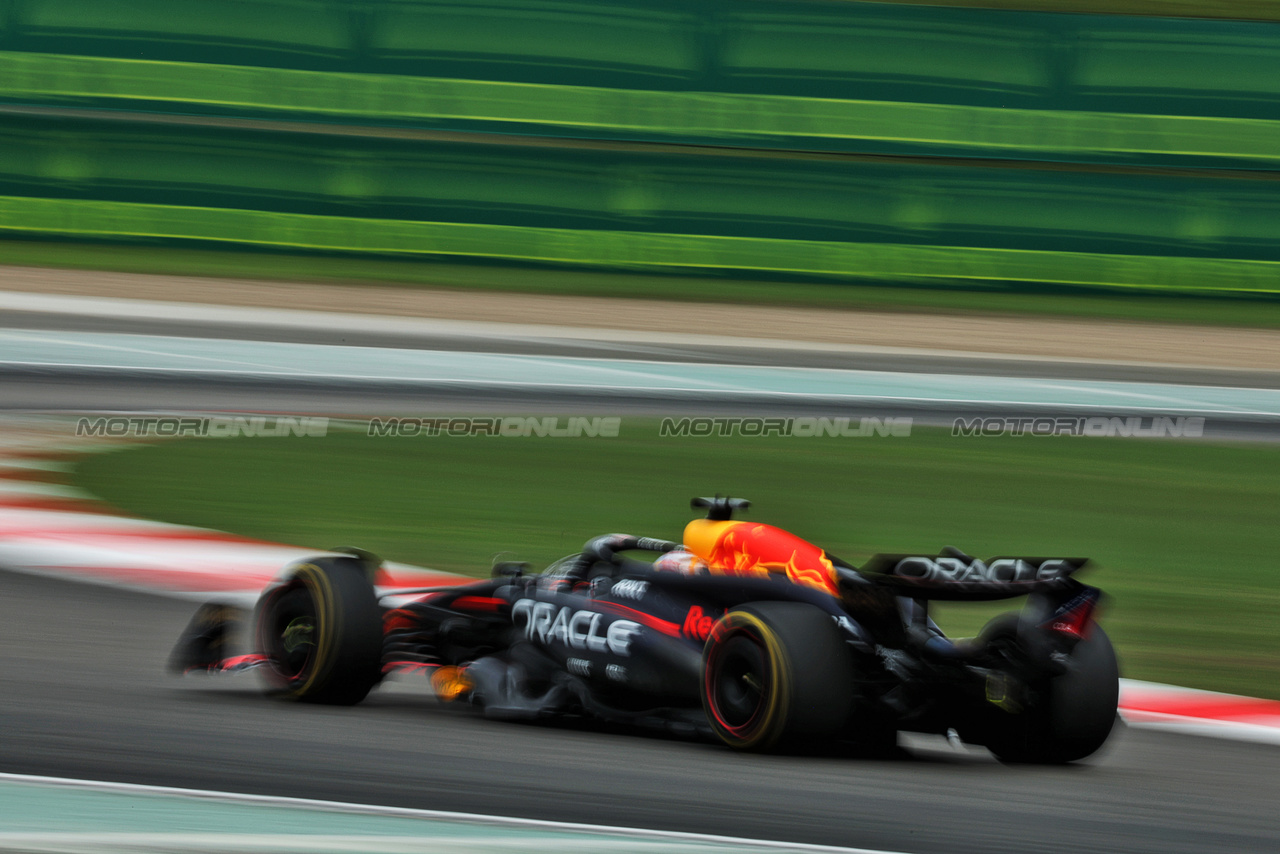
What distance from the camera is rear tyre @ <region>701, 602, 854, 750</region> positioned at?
383cm

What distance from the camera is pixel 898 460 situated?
11.2m

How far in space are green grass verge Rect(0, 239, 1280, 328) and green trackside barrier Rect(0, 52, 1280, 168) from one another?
1420 millimetres

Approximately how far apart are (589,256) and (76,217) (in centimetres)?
452

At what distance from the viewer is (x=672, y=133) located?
16.6 m

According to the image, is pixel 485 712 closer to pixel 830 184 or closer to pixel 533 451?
pixel 533 451

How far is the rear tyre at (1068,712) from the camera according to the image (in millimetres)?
4121

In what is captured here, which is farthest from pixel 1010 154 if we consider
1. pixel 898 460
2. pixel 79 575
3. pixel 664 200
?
pixel 79 575

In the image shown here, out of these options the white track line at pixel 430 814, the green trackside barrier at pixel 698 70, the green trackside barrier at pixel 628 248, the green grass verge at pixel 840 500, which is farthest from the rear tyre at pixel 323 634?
the green trackside barrier at pixel 698 70

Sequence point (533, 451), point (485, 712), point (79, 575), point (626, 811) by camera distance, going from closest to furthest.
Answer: point (626, 811), point (485, 712), point (79, 575), point (533, 451)

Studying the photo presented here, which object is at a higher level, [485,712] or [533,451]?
[533,451]
